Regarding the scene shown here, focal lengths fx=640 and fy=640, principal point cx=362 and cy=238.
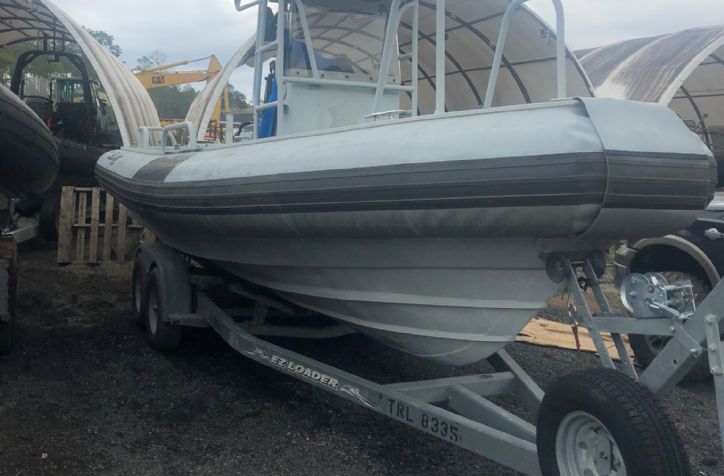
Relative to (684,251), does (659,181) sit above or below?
above

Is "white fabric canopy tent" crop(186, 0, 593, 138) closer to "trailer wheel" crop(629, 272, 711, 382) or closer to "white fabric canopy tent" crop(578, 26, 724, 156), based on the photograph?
"trailer wheel" crop(629, 272, 711, 382)

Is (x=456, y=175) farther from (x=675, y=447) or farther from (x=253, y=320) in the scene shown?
(x=253, y=320)

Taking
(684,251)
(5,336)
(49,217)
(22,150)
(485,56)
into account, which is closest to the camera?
(5,336)

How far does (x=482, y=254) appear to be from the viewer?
253 centimetres

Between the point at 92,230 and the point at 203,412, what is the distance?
187 inches

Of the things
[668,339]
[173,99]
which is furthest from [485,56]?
[173,99]

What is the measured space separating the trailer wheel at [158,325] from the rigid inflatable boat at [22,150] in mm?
1450

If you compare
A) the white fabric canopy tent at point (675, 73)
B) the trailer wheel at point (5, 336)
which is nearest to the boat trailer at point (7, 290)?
the trailer wheel at point (5, 336)

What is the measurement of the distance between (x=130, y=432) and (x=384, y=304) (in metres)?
1.49

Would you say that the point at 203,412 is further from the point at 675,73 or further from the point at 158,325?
the point at 675,73

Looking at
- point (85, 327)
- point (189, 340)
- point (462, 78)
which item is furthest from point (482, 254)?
point (462, 78)

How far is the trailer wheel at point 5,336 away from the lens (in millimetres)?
4082

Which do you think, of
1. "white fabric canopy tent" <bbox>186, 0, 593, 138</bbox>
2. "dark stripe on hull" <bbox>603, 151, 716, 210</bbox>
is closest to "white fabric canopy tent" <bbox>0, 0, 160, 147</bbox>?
"white fabric canopy tent" <bbox>186, 0, 593, 138</bbox>

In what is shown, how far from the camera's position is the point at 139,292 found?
16.5 feet
